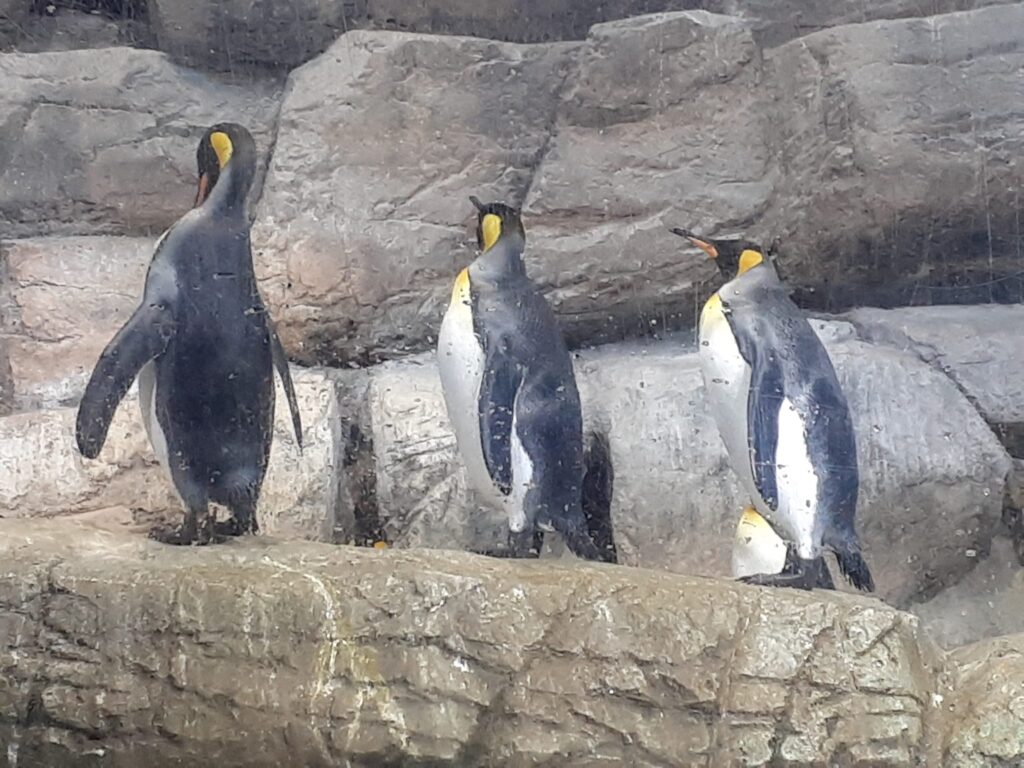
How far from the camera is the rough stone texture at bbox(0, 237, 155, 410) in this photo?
2.64 meters

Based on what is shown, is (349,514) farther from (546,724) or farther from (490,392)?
(546,724)

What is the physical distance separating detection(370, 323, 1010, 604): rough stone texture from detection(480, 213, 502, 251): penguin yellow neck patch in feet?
1.35

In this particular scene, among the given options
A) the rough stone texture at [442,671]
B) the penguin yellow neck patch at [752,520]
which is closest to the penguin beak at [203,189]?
the rough stone texture at [442,671]

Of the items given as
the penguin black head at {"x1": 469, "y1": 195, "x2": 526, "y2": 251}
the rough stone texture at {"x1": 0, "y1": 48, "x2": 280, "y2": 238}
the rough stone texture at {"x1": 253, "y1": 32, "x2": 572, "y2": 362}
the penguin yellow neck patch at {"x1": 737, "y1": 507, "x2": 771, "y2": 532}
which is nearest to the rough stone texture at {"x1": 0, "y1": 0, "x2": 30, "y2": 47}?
the rough stone texture at {"x1": 0, "y1": 48, "x2": 280, "y2": 238}

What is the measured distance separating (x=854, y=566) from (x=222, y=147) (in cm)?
130

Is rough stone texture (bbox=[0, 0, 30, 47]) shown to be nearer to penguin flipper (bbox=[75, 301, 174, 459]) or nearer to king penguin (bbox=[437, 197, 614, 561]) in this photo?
penguin flipper (bbox=[75, 301, 174, 459])

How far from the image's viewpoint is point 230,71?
299 centimetres

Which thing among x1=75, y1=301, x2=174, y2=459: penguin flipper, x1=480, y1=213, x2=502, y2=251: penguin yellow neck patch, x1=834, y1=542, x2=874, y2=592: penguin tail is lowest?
x1=834, y1=542, x2=874, y2=592: penguin tail

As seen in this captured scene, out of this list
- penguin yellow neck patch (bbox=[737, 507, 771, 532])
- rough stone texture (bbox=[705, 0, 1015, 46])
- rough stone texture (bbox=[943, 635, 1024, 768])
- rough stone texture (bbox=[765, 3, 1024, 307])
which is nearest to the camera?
rough stone texture (bbox=[943, 635, 1024, 768])

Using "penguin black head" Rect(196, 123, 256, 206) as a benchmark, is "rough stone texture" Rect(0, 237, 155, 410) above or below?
below

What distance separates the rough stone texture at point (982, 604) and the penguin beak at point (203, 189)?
1.55 meters

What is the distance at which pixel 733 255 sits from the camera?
228 cm

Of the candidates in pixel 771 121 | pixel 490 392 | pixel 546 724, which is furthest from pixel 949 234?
pixel 546 724

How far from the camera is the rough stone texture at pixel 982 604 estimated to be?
2434 mm
